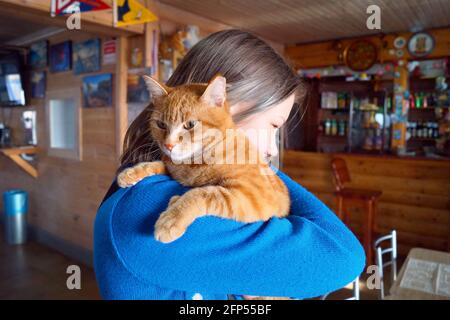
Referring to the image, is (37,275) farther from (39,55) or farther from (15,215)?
(39,55)

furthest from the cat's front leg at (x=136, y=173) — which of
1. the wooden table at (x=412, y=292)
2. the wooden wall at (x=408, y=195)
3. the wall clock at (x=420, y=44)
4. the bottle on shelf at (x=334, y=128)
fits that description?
the bottle on shelf at (x=334, y=128)

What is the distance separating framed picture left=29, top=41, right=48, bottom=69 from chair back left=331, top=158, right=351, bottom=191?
3426 millimetres

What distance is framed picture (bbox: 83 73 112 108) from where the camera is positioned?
10.5 feet

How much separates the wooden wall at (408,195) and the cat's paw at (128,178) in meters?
3.71

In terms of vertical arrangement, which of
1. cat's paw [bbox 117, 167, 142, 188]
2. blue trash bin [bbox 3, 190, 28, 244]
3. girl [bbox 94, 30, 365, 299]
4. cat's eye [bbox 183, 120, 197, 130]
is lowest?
blue trash bin [bbox 3, 190, 28, 244]

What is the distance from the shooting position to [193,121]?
821 mm

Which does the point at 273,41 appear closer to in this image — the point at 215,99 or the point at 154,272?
the point at 215,99

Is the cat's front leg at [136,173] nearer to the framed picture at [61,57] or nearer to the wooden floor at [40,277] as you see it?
the wooden floor at [40,277]

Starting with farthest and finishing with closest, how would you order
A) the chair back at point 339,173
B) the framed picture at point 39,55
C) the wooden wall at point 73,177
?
the framed picture at point 39,55, the chair back at point 339,173, the wooden wall at point 73,177

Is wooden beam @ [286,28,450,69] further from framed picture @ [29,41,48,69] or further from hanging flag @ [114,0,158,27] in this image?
framed picture @ [29,41,48,69]

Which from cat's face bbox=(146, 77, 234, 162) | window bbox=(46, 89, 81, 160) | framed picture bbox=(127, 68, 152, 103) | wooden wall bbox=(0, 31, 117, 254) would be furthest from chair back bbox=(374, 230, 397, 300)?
window bbox=(46, 89, 81, 160)

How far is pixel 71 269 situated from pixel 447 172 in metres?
4.07

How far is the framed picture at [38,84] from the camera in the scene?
3.99 meters

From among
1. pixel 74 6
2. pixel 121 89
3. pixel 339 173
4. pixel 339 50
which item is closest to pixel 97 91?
pixel 121 89
